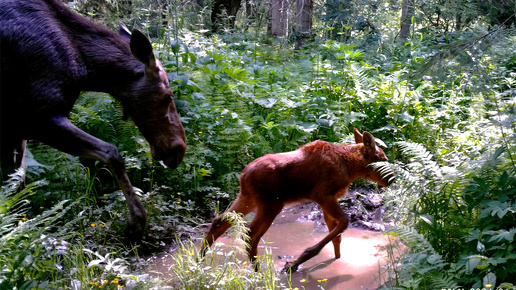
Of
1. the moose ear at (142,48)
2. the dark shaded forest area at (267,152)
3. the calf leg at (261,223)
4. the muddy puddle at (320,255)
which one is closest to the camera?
the dark shaded forest area at (267,152)

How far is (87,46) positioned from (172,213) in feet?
9.16

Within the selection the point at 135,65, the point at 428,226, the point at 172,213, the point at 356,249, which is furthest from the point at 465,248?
the point at 172,213

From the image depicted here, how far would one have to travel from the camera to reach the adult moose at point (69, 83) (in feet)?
12.5

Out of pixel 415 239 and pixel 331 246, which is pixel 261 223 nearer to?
pixel 331 246

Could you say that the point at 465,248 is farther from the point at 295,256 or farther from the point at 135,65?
the point at 135,65

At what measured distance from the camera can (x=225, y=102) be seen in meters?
7.71

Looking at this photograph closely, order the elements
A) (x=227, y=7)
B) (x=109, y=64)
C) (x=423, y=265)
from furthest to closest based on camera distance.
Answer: (x=227, y=7), (x=109, y=64), (x=423, y=265)

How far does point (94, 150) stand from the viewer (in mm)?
3824

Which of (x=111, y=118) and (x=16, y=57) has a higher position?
(x=16, y=57)

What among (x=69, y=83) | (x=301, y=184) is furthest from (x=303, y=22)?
(x=69, y=83)

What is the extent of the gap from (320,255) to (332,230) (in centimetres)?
59

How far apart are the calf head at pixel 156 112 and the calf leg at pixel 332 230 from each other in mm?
1676

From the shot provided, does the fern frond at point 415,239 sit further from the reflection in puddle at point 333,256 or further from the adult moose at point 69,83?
the adult moose at point 69,83

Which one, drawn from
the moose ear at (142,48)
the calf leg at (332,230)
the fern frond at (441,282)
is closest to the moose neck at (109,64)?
the moose ear at (142,48)
